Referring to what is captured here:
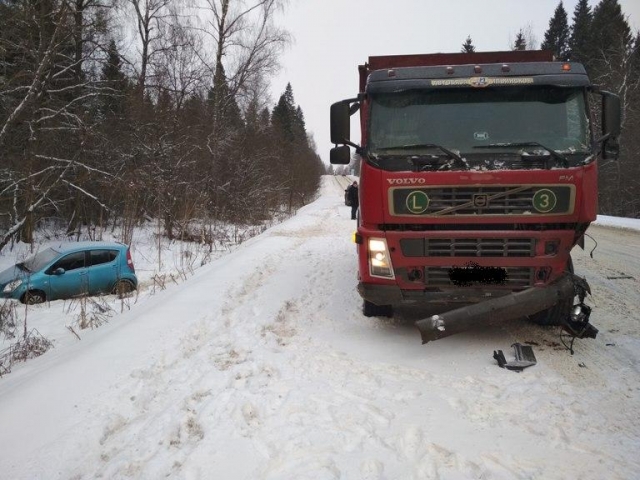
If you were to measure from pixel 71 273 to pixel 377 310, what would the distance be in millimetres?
8245

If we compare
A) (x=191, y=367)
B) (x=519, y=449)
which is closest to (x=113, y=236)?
(x=191, y=367)

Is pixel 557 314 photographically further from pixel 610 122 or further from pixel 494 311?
pixel 610 122

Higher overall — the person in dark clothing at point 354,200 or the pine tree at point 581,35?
the pine tree at point 581,35

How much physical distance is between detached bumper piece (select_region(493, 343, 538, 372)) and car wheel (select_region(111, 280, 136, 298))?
858 cm

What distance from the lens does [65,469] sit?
2.84 m

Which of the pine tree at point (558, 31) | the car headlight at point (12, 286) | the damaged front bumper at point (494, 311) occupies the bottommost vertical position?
the car headlight at point (12, 286)

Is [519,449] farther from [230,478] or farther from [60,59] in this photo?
[60,59]

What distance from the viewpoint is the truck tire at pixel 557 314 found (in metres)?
4.58

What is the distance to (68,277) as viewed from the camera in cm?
1001

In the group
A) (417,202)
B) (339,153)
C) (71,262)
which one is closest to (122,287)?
(71,262)

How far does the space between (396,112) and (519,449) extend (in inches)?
134

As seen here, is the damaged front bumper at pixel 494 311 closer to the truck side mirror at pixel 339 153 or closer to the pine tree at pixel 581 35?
the truck side mirror at pixel 339 153

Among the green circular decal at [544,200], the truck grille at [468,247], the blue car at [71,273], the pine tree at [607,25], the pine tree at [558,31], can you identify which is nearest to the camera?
the green circular decal at [544,200]

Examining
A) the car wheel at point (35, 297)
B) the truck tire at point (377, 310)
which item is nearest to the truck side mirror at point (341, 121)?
the truck tire at point (377, 310)
